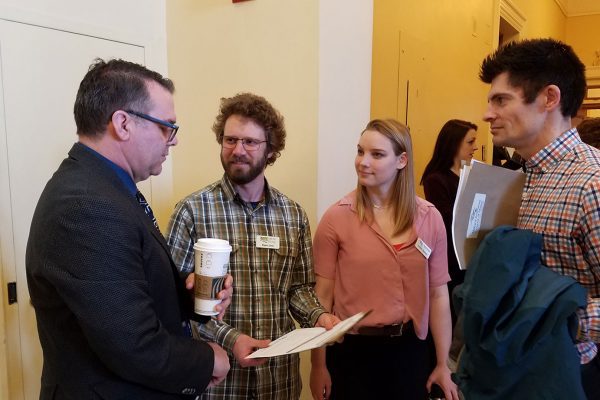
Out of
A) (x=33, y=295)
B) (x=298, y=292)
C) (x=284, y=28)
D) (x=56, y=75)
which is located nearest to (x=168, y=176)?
(x=56, y=75)

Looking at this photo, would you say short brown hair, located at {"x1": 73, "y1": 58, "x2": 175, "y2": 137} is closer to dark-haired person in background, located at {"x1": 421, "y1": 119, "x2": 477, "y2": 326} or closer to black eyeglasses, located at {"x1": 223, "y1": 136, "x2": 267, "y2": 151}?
black eyeglasses, located at {"x1": 223, "y1": 136, "x2": 267, "y2": 151}

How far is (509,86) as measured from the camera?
121cm

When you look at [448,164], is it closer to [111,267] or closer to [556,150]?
[556,150]

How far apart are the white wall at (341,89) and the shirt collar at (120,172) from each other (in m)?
1.03

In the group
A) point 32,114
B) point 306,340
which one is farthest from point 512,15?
point 306,340

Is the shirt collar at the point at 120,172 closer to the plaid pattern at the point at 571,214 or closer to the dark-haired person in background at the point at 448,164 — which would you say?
the plaid pattern at the point at 571,214

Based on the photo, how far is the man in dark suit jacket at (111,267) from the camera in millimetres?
872

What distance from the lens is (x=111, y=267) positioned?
34.6 inches

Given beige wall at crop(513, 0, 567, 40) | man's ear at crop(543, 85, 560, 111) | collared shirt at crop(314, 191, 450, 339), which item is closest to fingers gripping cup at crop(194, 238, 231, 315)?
collared shirt at crop(314, 191, 450, 339)

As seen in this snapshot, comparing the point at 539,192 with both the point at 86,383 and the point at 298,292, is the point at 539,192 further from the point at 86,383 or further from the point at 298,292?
the point at 86,383

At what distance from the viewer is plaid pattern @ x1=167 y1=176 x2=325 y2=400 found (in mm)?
1513

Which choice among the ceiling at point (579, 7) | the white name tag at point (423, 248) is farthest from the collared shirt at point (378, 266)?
the ceiling at point (579, 7)

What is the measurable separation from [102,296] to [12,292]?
123 cm

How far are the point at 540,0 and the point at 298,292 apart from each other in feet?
19.5
